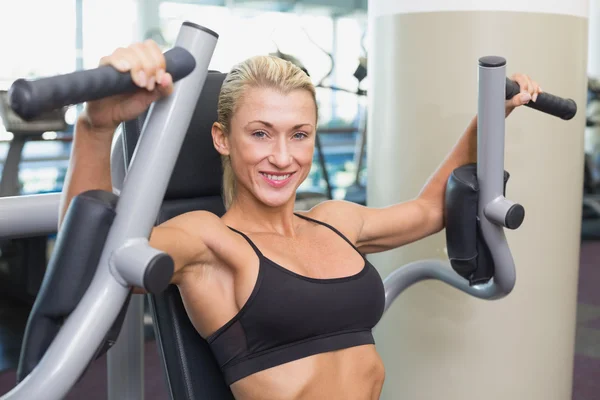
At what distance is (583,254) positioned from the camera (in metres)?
5.77

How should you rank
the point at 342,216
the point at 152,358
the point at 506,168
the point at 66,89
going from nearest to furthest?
the point at 66,89
the point at 342,216
the point at 506,168
the point at 152,358

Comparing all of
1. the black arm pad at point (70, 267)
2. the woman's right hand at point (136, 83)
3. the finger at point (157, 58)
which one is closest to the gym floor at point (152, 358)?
the black arm pad at point (70, 267)

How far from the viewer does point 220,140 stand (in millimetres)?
1464

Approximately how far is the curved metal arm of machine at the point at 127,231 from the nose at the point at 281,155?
343mm

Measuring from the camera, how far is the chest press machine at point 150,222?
3.07ft

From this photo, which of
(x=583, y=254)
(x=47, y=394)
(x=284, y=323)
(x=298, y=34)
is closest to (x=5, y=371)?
(x=284, y=323)

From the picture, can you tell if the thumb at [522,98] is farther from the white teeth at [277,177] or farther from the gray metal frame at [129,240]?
the gray metal frame at [129,240]

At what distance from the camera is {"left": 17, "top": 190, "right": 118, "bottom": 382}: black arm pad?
0.98 metres

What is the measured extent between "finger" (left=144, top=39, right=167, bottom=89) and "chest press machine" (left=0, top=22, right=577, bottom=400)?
1.0 inches

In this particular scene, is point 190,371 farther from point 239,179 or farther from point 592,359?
point 592,359

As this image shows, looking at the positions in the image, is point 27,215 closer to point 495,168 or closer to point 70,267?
point 70,267

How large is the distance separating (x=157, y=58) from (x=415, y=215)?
94 cm

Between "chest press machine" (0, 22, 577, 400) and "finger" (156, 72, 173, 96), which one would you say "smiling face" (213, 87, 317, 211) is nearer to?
"chest press machine" (0, 22, 577, 400)

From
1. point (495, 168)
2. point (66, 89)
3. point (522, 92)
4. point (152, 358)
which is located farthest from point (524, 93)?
point (152, 358)
